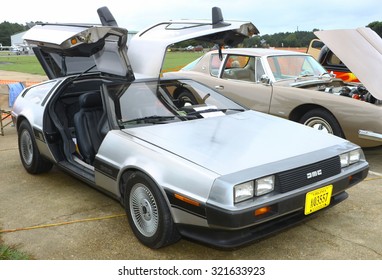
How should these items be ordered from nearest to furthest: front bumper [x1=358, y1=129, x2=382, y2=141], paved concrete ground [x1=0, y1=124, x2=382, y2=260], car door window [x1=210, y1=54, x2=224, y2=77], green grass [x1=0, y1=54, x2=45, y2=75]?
1. paved concrete ground [x1=0, y1=124, x2=382, y2=260]
2. front bumper [x1=358, y1=129, x2=382, y2=141]
3. car door window [x1=210, y1=54, x2=224, y2=77]
4. green grass [x1=0, y1=54, x2=45, y2=75]

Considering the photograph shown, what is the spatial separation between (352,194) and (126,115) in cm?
254

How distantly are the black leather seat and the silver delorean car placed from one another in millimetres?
11

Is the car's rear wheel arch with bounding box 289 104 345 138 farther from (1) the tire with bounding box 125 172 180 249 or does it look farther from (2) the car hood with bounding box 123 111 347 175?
(1) the tire with bounding box 125 172 180 249

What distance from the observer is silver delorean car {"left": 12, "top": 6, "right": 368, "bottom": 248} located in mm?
2721

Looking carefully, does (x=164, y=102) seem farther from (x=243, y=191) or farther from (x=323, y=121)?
(x=323, y=121)

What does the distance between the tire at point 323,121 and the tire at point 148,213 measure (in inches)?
131

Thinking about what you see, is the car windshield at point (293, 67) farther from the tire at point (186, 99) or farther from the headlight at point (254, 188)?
the headlight at point (254, 188)

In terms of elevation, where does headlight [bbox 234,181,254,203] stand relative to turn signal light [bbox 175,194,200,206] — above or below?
above

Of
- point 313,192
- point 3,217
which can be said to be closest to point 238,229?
point 313,192

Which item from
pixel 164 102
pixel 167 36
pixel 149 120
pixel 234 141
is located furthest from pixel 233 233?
pixel 167 36

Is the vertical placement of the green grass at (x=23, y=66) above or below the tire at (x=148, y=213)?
below

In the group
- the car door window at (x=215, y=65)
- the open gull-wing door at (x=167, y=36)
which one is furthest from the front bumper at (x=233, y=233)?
the car door window at (x=215, y=65)

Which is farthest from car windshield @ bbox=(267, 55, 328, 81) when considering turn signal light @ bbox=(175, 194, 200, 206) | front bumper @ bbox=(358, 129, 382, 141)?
turn signal light @ bbox=(175, 194, 200, 206)

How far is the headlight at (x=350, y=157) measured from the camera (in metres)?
3.31
